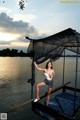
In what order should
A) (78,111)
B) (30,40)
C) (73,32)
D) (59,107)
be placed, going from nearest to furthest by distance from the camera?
(73,32) < (78,111) < (30,40) < (59,107)

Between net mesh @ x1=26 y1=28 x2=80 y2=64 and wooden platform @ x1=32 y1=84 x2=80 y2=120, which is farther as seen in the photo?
net mesh @ x1=26 y1=28 x2=80 y2=64

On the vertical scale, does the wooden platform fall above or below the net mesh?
below

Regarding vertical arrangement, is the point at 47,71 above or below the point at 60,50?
below

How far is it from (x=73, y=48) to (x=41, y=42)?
2413 millimetres

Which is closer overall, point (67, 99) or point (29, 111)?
point (67, 99)

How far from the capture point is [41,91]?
1014 inches

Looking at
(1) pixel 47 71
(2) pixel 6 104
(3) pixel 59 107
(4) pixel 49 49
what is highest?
(4) pixel 49 49

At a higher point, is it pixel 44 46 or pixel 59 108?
pixel 44 46

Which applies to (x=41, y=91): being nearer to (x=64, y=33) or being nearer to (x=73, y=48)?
(x=73, y=48)

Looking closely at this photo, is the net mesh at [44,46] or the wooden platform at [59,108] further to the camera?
the net mesh at [44,46]

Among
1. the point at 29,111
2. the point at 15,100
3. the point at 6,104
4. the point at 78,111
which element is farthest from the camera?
the point at 15,100

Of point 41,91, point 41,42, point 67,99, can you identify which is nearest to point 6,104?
point 41,91

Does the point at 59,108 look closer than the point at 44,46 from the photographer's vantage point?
No

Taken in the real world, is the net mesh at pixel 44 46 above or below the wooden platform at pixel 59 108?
above
